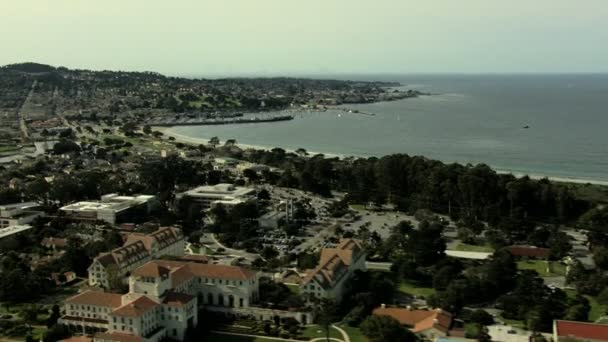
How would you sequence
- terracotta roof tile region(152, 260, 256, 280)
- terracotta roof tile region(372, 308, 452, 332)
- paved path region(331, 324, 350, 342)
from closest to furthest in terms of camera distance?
paved path region(331, 324, 350, 342), terracotta roof tile region(372, 308, 452, 332), terracotta roof tile region(152, 260, 256, 280)

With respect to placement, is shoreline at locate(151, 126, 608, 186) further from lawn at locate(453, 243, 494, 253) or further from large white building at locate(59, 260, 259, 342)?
large white building at locate(59, 260, 259, 342)

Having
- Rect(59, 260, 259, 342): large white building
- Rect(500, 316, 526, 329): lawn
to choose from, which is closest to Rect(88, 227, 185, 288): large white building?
Rect(59, 260, 259, 342): large white building

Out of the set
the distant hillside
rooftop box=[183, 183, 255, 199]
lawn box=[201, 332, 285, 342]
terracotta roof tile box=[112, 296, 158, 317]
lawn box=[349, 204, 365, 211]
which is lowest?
lawn box=[201, 332, 285, 342]

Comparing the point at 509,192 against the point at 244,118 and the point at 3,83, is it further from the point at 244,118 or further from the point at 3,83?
the point at 3,83

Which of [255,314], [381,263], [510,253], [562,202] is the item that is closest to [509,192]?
[562,202]

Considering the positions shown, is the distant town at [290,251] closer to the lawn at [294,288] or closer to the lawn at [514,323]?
the lawn at [514,323]

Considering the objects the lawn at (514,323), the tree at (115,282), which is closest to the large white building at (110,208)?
the tree at (115,282)
